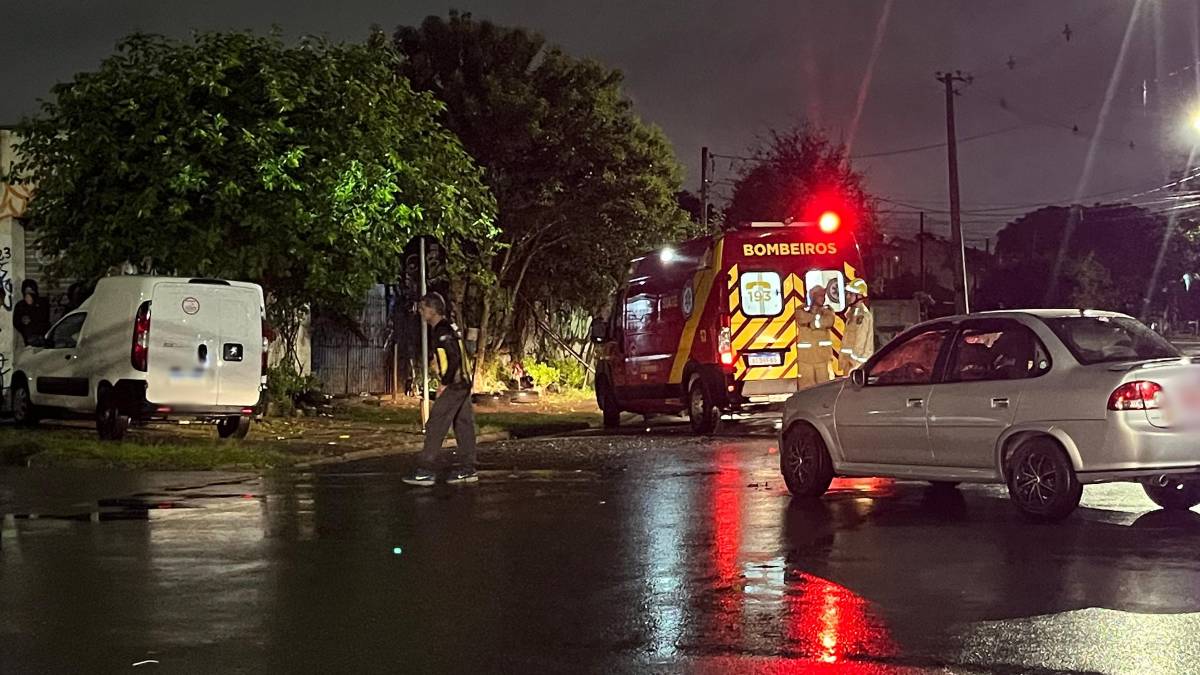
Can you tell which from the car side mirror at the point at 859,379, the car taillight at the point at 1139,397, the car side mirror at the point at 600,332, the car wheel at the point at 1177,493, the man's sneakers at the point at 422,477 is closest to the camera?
the car taillight at the point at 1139,397

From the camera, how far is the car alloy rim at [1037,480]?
959cm

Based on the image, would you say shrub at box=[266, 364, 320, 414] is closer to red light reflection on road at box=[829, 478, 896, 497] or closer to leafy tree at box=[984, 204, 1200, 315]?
red light reflection on road at box=[829, 478, 896, 497]

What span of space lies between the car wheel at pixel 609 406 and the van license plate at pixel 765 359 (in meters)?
4.05

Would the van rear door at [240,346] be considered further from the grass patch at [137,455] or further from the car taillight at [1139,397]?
the car taillight at [1139,397]

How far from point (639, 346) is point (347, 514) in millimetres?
9946

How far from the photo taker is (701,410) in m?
18.5

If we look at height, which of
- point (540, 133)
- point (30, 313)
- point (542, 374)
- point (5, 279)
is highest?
point (540, 133)

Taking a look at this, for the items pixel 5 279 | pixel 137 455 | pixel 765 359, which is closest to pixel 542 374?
pixel 5 279

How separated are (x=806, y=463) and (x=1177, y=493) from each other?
2875 mm

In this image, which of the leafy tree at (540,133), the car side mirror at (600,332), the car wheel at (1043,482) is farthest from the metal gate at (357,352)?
the car wheel at (1043,482)

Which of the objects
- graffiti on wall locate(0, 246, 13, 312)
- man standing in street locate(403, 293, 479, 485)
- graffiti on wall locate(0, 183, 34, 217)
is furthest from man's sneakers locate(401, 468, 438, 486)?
graffiti on wall locate(0, 183, 34, 217)

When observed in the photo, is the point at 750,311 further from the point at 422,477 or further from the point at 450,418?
the point at 422,477

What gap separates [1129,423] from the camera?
30.1 feet

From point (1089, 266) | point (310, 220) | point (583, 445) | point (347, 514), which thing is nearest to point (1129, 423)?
point (347, 514)
